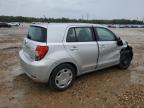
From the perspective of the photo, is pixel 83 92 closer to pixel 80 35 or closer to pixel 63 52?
pixel 63 52

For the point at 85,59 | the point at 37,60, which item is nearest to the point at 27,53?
the point at 37,60

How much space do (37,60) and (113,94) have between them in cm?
198

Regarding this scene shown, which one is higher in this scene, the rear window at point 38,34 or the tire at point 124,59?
the rear window at point 38,34

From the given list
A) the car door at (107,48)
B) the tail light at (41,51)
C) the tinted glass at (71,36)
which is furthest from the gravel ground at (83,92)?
the tinted glass at (71,36)

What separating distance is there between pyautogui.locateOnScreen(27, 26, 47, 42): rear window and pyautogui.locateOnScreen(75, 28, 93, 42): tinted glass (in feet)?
2.96

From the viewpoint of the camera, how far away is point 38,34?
4.43 meters

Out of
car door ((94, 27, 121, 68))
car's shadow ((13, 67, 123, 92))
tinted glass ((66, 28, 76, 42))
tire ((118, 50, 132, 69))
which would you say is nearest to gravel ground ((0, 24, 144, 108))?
car's shadow ((13, 67, 123, 92))

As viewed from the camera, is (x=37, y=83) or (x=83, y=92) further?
(x=37, y=83)

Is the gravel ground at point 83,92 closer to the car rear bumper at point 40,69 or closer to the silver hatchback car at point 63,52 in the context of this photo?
the silver hatchback car at point 63,52

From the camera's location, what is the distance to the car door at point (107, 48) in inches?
206

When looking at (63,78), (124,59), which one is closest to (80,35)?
(63,78)

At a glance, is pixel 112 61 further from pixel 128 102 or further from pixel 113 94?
pixel 128 102

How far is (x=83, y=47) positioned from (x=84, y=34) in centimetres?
42

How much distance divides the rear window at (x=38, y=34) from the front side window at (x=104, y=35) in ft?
5.40
